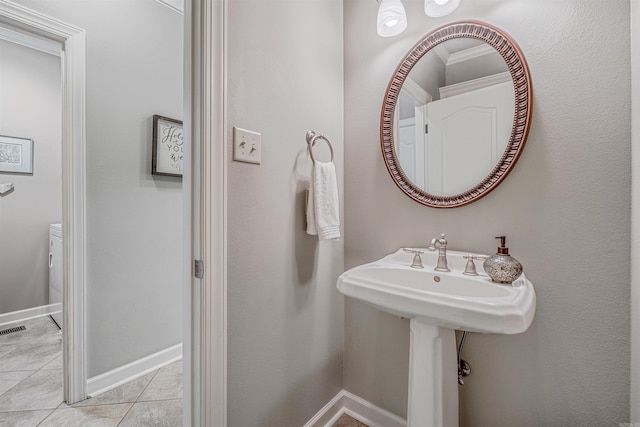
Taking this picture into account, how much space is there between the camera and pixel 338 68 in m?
1.40

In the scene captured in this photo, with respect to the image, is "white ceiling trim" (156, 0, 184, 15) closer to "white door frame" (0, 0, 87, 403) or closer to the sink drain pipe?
"white door frame" (0, 0, 87, 403)

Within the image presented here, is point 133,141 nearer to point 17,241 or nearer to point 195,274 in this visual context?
point 195,274

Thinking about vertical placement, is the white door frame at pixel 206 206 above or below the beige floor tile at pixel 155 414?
above

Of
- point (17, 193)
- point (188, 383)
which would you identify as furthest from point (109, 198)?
point (17, 193)

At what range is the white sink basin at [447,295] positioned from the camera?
66 centimetres

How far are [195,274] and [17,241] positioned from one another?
2.88 meters

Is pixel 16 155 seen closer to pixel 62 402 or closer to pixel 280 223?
pixel 62 402

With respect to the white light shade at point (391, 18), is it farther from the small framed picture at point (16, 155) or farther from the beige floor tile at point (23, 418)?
the small framed picture at point (16, 155)

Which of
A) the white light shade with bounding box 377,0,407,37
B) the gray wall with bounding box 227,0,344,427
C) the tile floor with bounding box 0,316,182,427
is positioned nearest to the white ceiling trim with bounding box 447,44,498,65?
the white light shade with bounding box 377,0,407,37

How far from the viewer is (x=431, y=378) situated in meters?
0.88

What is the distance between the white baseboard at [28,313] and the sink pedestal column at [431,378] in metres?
3.25

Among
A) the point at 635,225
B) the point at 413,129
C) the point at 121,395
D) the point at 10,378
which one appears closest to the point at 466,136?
the point at 413,129

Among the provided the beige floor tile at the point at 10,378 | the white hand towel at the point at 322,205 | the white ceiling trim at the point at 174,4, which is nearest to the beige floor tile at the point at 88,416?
the beige floor tile at the point at 10,378

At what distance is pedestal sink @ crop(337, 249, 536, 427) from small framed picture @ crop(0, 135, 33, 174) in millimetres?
3259
